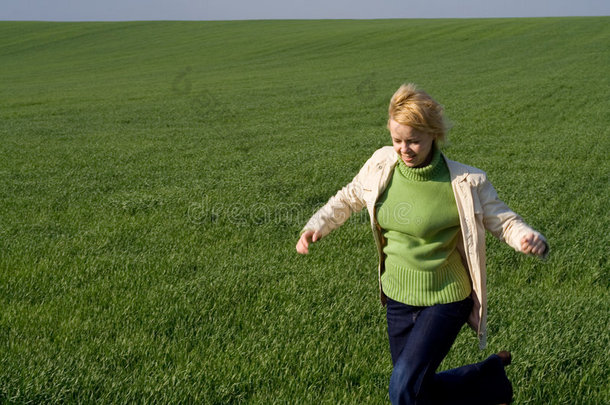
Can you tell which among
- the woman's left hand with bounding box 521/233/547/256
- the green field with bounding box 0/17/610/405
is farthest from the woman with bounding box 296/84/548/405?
the green field with bounding box 0/17/610/405

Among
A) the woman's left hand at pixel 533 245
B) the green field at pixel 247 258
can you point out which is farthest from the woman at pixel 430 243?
the green field at pixel 247 258

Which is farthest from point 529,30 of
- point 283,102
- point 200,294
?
point 200,294

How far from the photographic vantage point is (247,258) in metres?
5.82

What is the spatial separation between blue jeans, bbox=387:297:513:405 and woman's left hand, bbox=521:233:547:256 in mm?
494

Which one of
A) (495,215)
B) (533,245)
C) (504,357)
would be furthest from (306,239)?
(504,357)

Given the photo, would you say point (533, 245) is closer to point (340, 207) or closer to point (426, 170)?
point (426, 170)

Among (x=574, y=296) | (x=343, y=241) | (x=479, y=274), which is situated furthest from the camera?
(x=343, y=241)

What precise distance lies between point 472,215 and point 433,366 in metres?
0.79

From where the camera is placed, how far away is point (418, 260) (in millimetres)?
3209

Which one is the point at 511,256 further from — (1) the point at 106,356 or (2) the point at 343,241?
(1) the point at 106,356

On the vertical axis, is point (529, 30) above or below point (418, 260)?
below

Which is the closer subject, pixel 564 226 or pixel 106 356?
pixel 106 356

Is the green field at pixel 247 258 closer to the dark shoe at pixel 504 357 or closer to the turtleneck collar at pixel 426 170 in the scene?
the dark shoe at pixel 504 357

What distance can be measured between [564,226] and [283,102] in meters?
16.1
